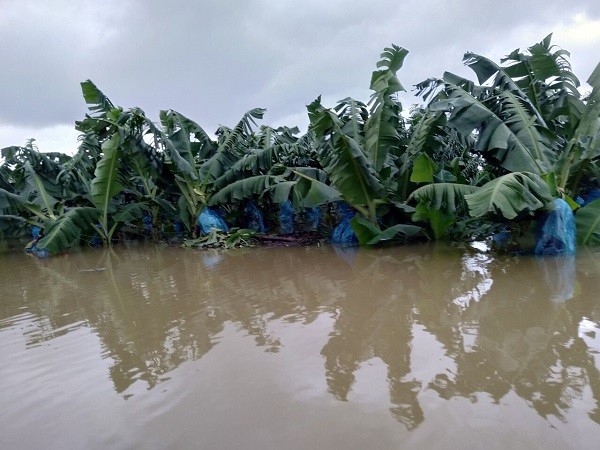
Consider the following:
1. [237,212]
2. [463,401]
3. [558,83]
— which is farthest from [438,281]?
[237,212]

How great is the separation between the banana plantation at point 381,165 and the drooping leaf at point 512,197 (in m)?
0.02

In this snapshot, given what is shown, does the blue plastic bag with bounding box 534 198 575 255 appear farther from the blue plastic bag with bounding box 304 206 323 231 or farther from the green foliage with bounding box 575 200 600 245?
the blue plastic bag with bounding box 304 206 323 231

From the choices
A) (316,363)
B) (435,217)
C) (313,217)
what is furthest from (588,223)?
(313,217)

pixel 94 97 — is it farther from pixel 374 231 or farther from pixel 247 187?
pixel 374 231

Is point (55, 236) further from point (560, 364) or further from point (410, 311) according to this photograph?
point (560, 364)

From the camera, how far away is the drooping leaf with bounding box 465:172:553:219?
16.6 feet

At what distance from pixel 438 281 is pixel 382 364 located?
8.03 ft

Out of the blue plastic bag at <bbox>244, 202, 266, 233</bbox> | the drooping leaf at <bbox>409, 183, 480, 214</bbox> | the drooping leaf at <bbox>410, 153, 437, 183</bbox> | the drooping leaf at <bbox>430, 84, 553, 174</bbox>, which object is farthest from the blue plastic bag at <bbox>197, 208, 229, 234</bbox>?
the drooping leaf at <bbox>430, 84, 553, 174</bbox>

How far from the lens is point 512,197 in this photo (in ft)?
17.0

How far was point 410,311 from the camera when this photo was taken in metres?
3.62

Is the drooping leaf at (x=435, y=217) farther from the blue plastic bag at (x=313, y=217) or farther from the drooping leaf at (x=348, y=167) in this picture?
the blue plastic bag at (x=313, y=217)

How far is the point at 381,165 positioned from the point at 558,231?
322 centimetres

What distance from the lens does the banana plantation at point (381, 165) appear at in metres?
6.53

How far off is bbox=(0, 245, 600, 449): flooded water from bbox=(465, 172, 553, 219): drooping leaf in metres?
0.73
